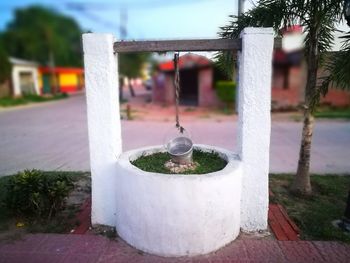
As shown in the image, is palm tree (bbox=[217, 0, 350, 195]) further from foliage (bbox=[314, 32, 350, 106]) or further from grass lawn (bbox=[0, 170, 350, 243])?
grass lawn (bbox=[0, 170, 350, 243])

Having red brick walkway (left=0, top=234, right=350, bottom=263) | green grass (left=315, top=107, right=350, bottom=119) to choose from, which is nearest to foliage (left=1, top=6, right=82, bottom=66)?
green grass (left=315, top=107, right=350, bottom=119)

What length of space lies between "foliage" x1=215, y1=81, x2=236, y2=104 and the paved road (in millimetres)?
3960

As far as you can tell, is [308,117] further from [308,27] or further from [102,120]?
[102,120]

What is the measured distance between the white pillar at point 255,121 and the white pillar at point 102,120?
5.29 feet

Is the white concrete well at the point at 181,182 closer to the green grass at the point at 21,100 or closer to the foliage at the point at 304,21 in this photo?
the foliage at the point at 304,21

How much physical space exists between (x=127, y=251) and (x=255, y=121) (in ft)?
7.17

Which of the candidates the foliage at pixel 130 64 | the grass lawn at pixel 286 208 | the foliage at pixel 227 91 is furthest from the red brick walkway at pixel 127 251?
the foliage at pixel 130 64

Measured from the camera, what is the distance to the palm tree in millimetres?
4793

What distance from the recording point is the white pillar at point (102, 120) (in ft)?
13.5

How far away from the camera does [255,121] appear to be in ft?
13.4

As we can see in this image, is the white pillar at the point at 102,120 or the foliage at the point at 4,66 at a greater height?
the foliage at the point at 4,66

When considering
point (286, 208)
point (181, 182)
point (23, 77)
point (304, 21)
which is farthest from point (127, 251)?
point (23, 77)

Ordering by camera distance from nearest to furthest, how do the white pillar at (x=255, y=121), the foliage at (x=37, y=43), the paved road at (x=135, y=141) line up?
the white pillar at (x=255, y=121), the paved road at (x=135, y=141), the foliage at (x=37, y=43)

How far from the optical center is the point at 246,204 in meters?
4.32
